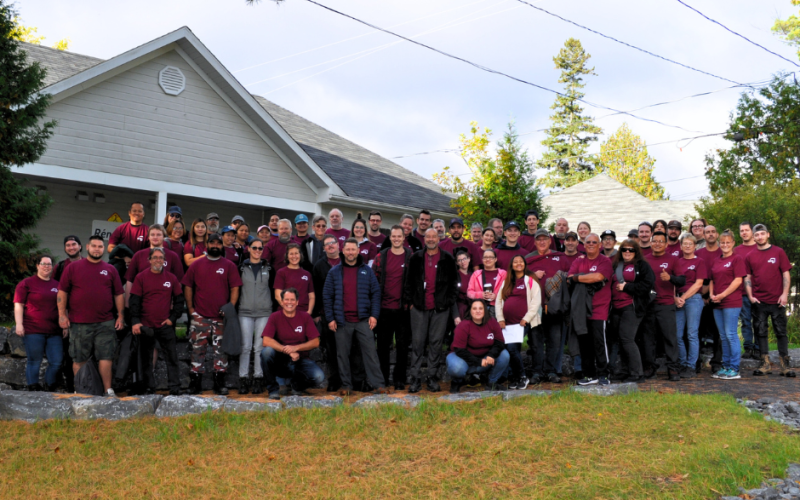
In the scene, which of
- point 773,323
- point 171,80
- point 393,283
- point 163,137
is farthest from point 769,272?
point 171,80

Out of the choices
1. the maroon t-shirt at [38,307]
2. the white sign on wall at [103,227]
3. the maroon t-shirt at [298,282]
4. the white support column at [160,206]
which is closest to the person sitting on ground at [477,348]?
the maroon t-shirt at [298,282]

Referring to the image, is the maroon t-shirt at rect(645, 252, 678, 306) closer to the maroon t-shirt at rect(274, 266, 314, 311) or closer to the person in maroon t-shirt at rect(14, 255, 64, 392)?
the maroon t-shirt at rect(274, 266, 314, 311)

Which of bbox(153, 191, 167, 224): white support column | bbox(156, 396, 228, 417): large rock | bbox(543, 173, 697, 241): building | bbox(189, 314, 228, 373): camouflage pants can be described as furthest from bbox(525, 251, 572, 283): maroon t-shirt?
bbox(543, 173, 697, 241): building

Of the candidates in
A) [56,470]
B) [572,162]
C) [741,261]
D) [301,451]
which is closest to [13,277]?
[56,470]

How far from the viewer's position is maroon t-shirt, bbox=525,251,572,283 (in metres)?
8.90

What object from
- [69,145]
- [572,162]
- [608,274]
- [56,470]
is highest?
Answer: [572,162]

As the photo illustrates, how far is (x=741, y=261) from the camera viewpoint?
891 cm

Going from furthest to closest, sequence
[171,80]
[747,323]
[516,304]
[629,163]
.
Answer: [629,163]
[171,80]
[747,323]
[516,304]

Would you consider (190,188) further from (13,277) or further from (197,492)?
(197,492)

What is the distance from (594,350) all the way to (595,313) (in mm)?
525

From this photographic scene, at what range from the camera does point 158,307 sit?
7656 mm

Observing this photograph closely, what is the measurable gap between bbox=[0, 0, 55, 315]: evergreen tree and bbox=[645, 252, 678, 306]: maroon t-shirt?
9.12 m

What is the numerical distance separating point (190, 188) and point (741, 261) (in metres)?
10.4

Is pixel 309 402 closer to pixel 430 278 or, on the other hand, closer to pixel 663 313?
pixel 430 278
